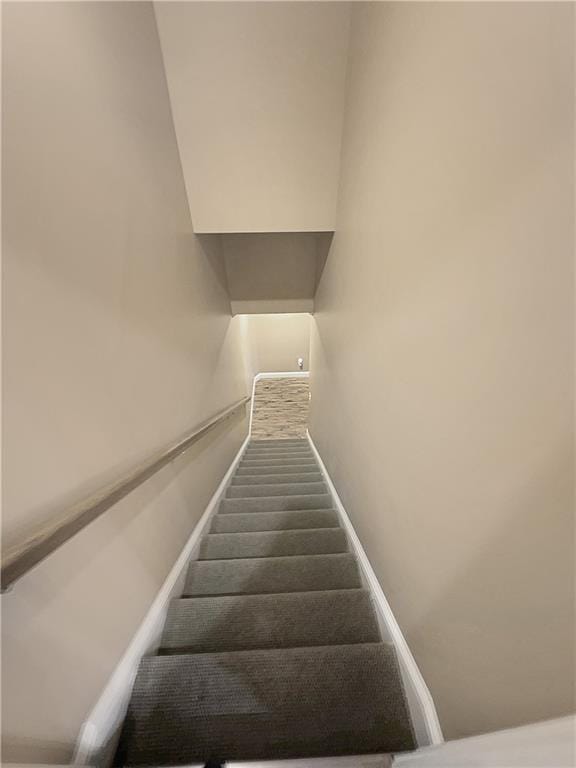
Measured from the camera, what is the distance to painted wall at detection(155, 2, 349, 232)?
1.56m

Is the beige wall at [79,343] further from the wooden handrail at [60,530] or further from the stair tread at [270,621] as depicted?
the stair tread at [270,621]

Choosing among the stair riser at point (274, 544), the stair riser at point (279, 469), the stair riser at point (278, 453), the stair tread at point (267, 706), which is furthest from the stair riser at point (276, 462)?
the stair tread at point (267, 706)

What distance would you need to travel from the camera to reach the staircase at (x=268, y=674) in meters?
0.92

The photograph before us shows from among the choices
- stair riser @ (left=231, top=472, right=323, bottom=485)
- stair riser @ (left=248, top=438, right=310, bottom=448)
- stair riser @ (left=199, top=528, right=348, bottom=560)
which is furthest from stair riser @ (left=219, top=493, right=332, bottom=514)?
stair riser @ (left=248, top=438, right=310, bottom=448)

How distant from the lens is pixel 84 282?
0.86m

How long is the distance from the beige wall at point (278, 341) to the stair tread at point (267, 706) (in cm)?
491

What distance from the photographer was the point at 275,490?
102 inches

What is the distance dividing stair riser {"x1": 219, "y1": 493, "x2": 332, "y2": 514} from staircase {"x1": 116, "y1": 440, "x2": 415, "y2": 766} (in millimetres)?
632

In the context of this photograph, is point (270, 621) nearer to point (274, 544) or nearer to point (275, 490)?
point (274, 544)

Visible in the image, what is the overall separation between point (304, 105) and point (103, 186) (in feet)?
4.82

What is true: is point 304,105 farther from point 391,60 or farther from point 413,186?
point 413,186

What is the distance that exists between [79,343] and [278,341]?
564cm

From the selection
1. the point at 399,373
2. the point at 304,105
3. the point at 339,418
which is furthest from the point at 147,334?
the point at 304,105

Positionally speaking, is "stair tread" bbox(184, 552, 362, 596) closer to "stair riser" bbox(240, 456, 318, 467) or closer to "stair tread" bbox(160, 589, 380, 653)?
"stair tread" bbox(160, 589, 380, 653)
